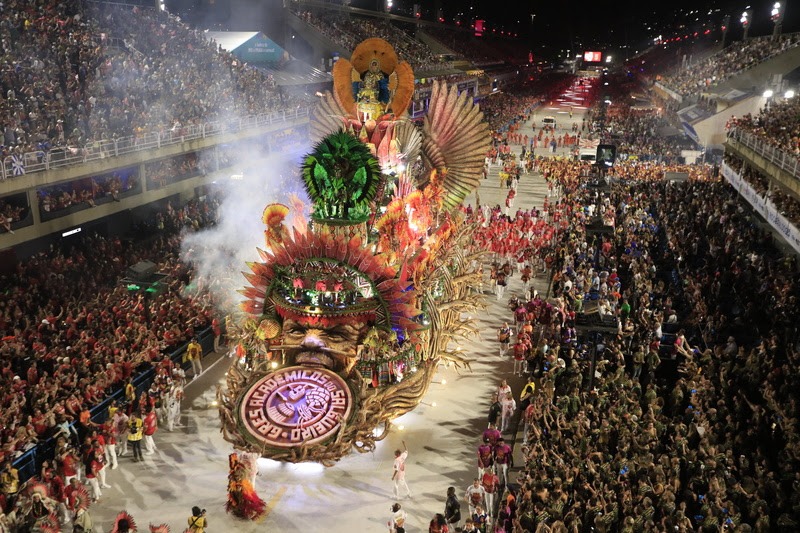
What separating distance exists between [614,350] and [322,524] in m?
7.25

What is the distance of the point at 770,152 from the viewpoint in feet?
74.6

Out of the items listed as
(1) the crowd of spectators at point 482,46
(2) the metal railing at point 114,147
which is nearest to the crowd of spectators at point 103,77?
(2) the metal railing at point 114,147

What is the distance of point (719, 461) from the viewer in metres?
11.0

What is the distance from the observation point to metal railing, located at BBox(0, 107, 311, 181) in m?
19.2

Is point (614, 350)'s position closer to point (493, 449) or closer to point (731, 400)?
point (731, 400)

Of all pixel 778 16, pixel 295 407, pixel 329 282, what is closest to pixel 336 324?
pixel 329 282

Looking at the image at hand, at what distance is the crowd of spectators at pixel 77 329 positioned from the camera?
12.9 m

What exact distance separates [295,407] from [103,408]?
148 inches

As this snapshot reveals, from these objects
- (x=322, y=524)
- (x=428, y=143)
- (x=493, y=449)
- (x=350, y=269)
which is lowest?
(x=322, y=524)

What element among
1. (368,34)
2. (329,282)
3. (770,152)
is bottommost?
(329,282)

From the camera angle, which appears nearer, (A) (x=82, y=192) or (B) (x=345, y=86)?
(B) (x=345, y=86)

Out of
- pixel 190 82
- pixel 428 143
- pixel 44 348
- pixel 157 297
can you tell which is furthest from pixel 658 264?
pixel 190 82

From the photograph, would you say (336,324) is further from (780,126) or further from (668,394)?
(780,126)

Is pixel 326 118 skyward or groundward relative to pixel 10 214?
skyward
